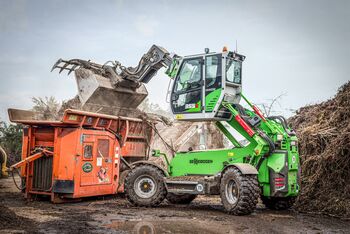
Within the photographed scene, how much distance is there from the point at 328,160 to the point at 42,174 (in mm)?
6585

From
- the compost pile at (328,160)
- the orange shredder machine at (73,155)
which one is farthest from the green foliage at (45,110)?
the compost pile at (328,160)

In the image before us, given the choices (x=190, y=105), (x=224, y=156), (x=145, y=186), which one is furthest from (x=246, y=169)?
(x=145, y=186)

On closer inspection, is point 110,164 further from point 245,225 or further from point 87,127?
point 245,225

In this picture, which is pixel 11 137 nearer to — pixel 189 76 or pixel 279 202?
pixel 189 76

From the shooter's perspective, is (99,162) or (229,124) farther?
(99,162)

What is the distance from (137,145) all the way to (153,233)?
5.46 meters

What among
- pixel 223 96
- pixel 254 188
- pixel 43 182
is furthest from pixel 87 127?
pixel 254 188

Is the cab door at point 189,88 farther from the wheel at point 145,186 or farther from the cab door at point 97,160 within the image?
the cab door at point 97,160

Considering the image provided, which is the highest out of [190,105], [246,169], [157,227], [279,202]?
[190,105]

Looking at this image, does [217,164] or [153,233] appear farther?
[217,164]

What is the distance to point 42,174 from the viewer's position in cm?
1027

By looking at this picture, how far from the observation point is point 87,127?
1042 cm

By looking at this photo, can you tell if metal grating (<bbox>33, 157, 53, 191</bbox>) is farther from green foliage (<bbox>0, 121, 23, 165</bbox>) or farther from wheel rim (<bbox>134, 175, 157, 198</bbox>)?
green foliage (<bbox>0, 121, 23, 165</bbox>)

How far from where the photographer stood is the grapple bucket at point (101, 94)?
11.5m
